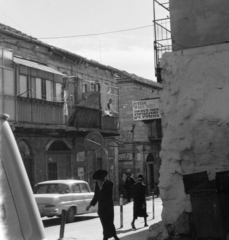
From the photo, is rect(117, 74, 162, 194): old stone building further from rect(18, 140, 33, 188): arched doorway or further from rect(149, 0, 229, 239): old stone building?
rect(149, 0, 229, 239): old stone building

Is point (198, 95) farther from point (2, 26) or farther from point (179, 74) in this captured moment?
point (2, 26)

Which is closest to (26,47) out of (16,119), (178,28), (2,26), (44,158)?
(2,26)

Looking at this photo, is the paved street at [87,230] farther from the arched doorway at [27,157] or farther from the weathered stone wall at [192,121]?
the arched doorway at [27,157]

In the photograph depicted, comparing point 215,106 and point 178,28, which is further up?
point 178,28

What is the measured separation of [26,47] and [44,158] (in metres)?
5.86

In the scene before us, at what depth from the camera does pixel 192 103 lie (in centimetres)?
920

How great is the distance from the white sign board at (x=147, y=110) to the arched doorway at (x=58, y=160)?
4597 mm

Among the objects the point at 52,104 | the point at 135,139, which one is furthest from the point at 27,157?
the point at 135,139

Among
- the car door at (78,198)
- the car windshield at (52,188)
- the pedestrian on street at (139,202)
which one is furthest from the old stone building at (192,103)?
the car windshield at (52,188)

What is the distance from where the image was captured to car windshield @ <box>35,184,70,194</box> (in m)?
15.6

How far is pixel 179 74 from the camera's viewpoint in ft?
31.2

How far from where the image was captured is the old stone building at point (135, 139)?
112ft

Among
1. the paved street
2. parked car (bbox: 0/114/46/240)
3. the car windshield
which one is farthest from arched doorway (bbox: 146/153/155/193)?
parked car (bbox: 0/114/46/240)

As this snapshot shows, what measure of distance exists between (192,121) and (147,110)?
13.4m
